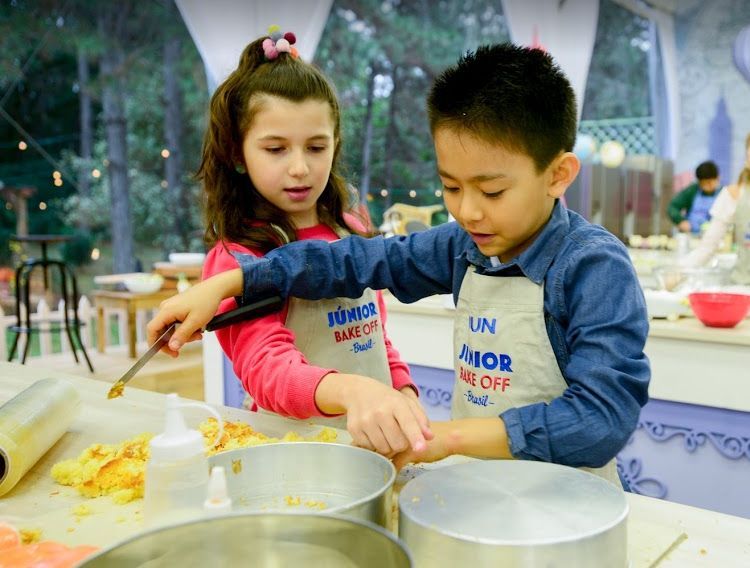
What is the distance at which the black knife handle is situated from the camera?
112cm

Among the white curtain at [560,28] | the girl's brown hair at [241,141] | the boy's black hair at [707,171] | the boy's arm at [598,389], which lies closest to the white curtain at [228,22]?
the white curtain at [560,28]

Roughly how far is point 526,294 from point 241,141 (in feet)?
1.96

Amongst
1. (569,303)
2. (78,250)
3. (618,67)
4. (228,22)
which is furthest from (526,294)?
(618,67)

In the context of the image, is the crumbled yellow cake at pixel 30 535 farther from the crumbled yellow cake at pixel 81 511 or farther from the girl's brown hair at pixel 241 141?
the girl's brown hair at pixel 241 141

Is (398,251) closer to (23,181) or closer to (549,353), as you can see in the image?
(549,353)

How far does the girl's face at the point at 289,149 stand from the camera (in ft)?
4.01

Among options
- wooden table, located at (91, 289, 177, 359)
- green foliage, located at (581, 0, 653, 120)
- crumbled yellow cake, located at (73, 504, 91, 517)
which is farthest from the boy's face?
green foliage, located at (581, 0, 653, 120)

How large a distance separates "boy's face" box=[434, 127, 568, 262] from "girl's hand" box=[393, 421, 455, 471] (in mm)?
265

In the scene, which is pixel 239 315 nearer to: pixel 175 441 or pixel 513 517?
pixel 175 441

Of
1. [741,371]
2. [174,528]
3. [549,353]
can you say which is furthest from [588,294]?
[741,371]

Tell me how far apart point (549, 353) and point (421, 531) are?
0.44m

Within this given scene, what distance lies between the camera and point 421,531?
61 cm

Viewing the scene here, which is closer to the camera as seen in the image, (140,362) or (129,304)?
(140,362)

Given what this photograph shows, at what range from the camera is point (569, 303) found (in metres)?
0.96
